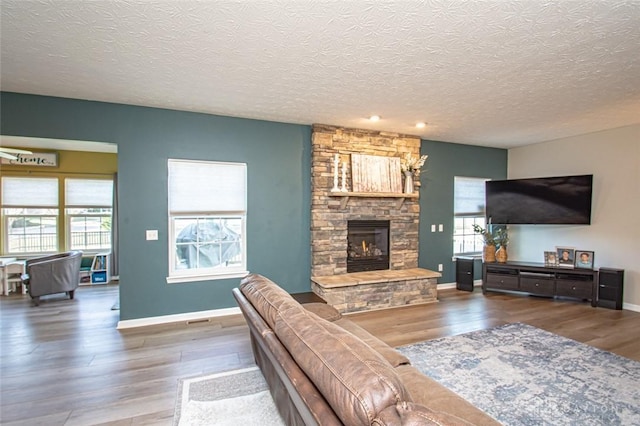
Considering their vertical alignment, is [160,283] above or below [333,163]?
below

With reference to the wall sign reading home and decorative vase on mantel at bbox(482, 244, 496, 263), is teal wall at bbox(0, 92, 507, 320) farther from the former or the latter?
decorative vase on mantel at bbox(482, 244, 496, 263)

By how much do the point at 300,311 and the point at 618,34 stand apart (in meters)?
2.85

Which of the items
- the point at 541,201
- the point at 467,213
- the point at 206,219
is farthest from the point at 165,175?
the point at 541,201

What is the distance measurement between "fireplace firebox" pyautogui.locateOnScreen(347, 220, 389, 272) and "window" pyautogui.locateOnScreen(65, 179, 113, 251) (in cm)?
511

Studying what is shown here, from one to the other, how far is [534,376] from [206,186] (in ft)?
13.5

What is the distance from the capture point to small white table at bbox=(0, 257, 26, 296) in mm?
5289

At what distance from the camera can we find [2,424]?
207cm

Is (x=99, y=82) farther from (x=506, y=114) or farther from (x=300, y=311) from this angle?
(x=506, y=114)

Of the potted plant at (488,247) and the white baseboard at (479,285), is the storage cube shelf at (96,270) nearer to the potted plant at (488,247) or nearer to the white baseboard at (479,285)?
the white baseboard at (479,285)

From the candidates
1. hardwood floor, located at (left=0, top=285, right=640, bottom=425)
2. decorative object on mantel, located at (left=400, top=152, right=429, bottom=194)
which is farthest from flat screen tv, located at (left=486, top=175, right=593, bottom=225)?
decorative object on mantel, located at (left=400, top=152, right=429, bottom=194)

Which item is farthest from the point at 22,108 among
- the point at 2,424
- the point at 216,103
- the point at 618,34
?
the point at 618,34

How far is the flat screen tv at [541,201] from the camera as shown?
16.2 feet

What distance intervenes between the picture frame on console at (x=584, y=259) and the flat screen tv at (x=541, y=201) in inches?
18.6

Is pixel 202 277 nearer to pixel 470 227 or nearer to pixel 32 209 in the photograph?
pixel 32 209
